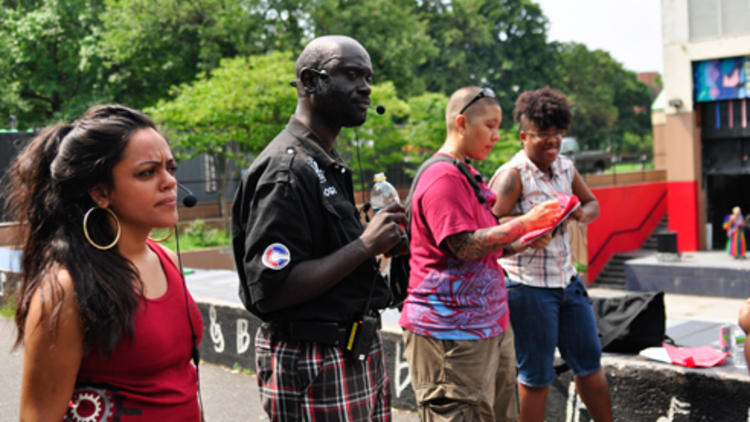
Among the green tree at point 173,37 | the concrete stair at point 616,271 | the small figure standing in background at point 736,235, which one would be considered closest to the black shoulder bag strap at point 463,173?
the small figure standing in background at point 736,235

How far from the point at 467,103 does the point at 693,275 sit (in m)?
16.5

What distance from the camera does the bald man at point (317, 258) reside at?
7.48 feet

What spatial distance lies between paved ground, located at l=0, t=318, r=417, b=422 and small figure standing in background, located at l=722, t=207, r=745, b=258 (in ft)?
53.1

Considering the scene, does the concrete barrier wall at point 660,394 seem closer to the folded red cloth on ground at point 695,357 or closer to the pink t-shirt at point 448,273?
the folded red cloth on ground at point 695,357

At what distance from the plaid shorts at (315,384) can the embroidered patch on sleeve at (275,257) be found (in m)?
0.31

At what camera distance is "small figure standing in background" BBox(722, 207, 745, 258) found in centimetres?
1859

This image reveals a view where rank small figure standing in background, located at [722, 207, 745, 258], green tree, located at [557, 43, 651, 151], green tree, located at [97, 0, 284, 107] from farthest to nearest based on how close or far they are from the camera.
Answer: green tree, located at [557, 43, 651, 151], green tree, located at [97, 0, 284, 107], small figure standing in background, located at [722, 207, 745, 258]

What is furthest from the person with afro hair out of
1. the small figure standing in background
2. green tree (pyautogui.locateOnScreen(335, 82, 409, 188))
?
the small figure standing in background

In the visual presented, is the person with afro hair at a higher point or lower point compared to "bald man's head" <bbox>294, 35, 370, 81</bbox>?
lower

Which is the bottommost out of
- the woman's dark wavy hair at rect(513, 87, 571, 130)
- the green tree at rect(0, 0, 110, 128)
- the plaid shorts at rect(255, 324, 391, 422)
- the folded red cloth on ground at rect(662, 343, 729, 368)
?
the folded red cloth on ground at rect(662, 343, 729, 368)

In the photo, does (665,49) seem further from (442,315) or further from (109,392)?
(109,392)

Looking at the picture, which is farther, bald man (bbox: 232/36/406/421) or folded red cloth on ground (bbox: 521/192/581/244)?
folded red cloth on ground (bbox: 521/192/581/244)

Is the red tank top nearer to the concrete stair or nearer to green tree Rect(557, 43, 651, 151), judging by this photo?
the concrete stair

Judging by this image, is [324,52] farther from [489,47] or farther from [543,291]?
[489,47]
